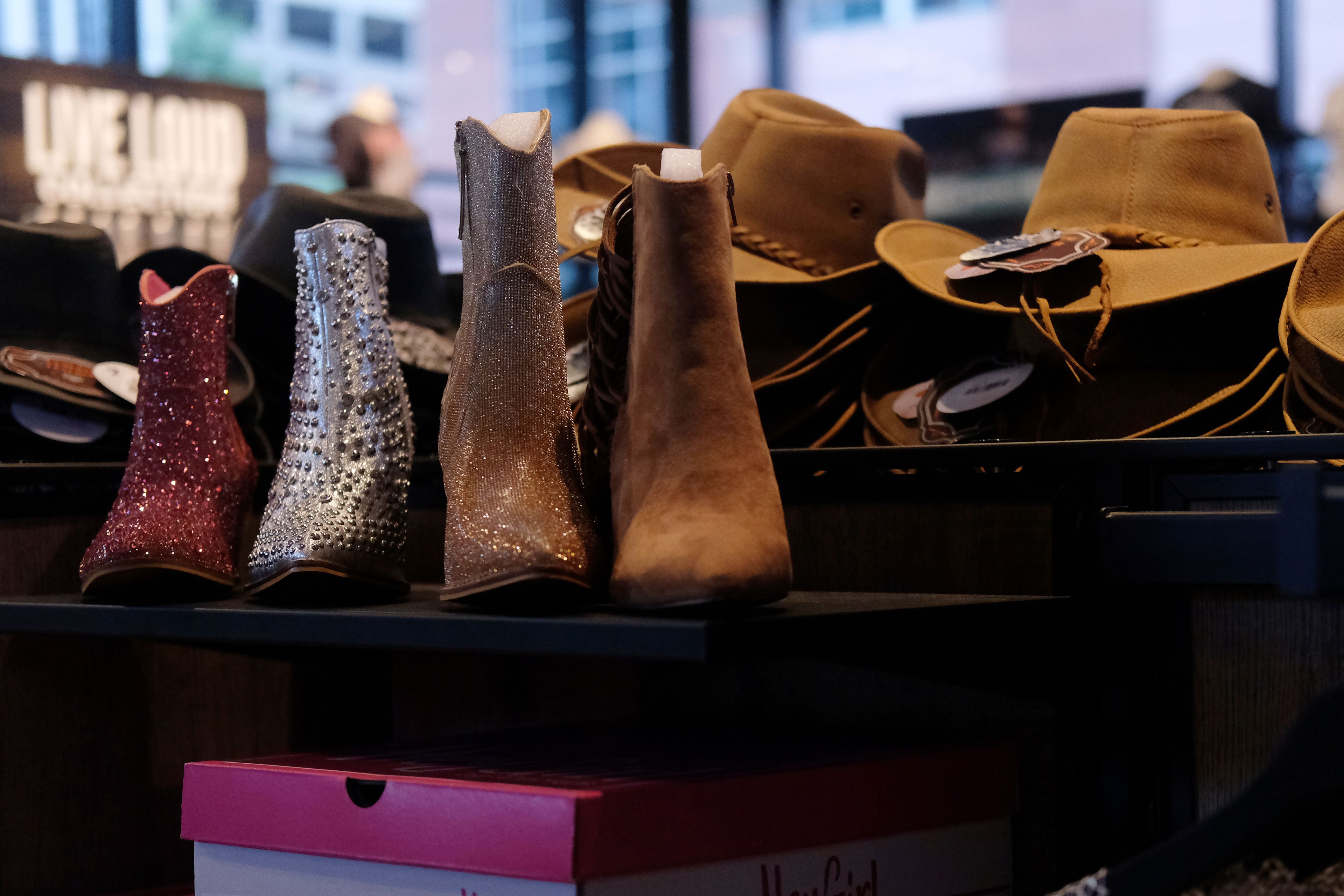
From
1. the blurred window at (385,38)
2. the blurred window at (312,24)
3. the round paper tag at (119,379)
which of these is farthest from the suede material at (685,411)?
the blurred window at (385,38)

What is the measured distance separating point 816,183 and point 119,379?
58 cm

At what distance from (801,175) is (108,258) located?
0.60 meters

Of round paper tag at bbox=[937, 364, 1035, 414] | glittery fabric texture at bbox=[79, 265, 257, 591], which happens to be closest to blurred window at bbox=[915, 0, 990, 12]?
round paper tag at bbox=[937, 364, 1035, 414]

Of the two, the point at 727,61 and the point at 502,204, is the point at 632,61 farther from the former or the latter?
the point at 502,204

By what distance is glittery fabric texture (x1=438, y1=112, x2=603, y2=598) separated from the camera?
27.9 inches

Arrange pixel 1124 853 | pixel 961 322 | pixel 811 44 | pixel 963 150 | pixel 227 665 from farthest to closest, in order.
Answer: pixel 811 44
pixel 963 150
pixel 227 665
pixel 961 322
pixel 1124 853

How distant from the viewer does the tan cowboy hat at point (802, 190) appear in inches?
43.2

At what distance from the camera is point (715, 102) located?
4.98 meters

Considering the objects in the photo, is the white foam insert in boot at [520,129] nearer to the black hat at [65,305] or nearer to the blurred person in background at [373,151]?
the black hat at [65,305]

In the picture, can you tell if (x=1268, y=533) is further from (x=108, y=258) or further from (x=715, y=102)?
(x=715, y=102)

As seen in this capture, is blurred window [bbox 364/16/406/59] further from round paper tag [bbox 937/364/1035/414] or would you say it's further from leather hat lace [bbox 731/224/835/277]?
round paper tag [bbox 937/364/1035/414]

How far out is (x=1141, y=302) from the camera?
0.84 m

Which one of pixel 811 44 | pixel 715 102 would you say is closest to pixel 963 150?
pixel 811 44

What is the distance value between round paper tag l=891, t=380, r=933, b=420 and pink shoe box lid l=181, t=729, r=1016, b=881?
0.24m
